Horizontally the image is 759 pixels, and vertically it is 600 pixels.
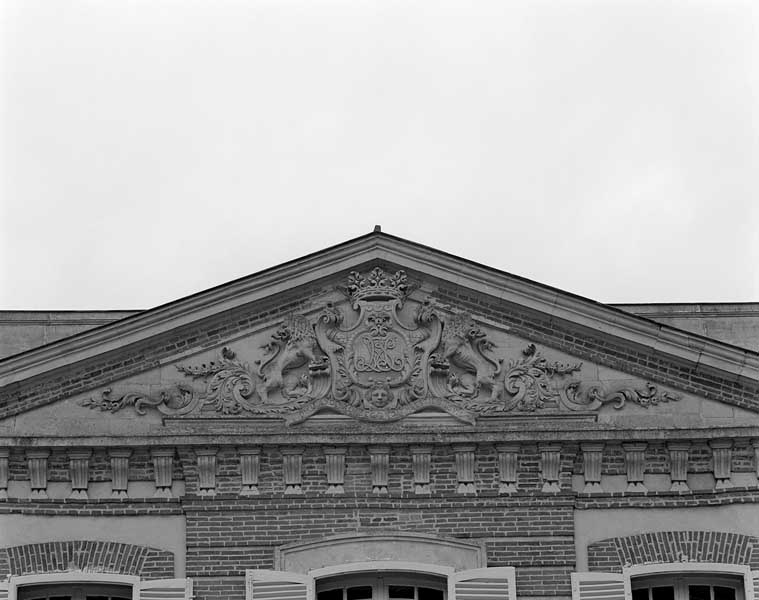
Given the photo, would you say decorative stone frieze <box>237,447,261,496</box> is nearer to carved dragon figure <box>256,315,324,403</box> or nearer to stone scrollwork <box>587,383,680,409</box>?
carved dragon figure <box>256,315,324,403</box>

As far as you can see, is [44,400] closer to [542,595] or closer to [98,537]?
[98,537]

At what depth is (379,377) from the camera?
2205 centimetres

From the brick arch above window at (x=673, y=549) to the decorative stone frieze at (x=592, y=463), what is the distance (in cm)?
64

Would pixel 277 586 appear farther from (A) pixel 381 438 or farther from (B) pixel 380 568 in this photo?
(A) pixel 381 438

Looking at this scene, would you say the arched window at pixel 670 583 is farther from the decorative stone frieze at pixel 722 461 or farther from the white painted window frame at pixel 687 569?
the decorative stone frieze at pixel 722 461

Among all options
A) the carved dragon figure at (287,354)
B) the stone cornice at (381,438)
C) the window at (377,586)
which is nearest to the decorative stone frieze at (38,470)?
the stone cornice at (381,438)

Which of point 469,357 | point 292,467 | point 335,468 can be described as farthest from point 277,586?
point 469,357

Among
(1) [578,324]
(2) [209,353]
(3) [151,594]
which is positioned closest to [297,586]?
(3) [151,594]

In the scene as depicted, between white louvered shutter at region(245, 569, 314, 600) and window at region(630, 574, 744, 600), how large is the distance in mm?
3557

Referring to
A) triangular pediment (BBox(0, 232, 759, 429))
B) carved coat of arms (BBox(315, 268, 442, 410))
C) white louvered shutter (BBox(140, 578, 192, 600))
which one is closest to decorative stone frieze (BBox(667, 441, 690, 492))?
triangular pediment (BBox(0, 232, 759, 429))

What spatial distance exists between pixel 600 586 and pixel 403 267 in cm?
435

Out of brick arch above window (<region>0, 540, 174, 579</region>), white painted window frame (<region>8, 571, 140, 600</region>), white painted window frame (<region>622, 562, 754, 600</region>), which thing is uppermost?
brick arch above window (<region>0, 540, 174, 579</region>)

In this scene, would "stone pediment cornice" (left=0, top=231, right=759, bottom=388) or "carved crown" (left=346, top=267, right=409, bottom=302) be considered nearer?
"stone pediment cornice" (left=0, top=231, right=759, bottom=388)

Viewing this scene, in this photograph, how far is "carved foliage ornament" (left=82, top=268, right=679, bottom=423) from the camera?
2188cm
